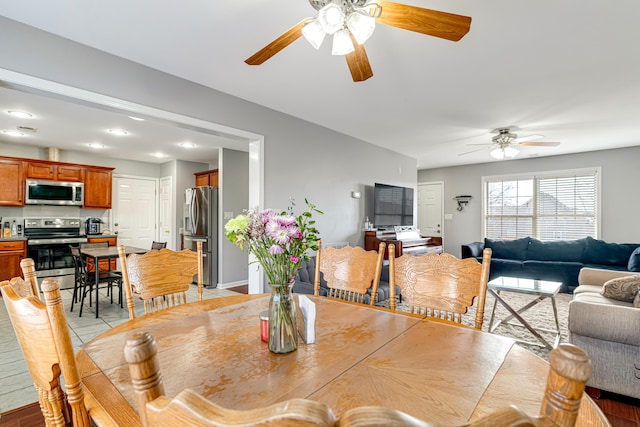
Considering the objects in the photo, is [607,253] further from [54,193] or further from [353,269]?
[54,193]

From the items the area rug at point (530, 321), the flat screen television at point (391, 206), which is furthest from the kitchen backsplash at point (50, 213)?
the area rug at point (530, 321)

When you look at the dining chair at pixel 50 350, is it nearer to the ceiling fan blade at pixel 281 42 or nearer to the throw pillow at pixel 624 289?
the ceiling fan blade at pixel 281 42

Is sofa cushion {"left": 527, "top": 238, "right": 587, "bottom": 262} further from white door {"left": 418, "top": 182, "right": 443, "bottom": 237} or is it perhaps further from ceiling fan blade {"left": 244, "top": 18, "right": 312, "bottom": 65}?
ceiling fan blade {"left": 244, "top": 18, "right": 312, "bottom": 65}

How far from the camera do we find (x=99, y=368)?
97cm

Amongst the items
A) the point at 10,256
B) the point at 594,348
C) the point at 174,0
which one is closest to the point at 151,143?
the point at 10,256

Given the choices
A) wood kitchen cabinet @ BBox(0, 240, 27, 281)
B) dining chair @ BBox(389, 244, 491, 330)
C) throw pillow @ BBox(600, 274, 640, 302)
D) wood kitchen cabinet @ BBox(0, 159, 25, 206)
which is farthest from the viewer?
wood kitchen cabinet @ BBox(0, 159, 25, 206)

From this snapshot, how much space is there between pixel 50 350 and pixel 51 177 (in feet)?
21.5

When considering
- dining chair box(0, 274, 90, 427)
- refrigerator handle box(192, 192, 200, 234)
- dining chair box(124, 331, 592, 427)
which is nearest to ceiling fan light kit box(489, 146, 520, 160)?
refrigerator handle box(192, 192, 200, 234)

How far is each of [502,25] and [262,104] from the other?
2468 mm

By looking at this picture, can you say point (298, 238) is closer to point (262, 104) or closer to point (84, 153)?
point (262, 104)

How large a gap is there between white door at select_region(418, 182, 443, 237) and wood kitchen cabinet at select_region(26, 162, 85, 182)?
7.80m

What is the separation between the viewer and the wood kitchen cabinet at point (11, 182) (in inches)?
209

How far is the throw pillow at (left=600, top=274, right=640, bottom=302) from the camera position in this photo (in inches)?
100.0

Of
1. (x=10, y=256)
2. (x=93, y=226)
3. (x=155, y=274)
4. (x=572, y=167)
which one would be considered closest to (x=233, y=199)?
(x=93, y=226)
